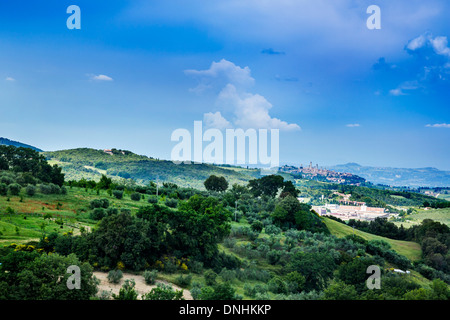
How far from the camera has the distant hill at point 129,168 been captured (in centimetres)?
6844

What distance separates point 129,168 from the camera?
7338 cm

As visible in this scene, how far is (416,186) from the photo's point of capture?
19275cm

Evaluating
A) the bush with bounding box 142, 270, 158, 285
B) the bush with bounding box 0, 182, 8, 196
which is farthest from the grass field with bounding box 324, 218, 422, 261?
the bush with bounding box 0, 182, 8, 196

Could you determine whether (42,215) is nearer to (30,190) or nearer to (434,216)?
(30,190)

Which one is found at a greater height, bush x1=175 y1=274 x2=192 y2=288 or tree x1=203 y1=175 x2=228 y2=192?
tree x1=203 y1=175 x2=228 y2=192

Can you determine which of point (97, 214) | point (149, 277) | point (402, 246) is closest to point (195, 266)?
point (149, 277)

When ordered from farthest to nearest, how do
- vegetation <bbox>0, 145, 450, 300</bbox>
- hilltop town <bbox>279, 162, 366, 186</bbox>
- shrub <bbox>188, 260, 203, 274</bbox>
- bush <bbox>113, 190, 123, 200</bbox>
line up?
hilltop town <bbox>279, 162, 366, 186</bbox> < bush <bbox>113, 190, 123, 200</bbox> < shrub <bbox>188, 260, 203, 274</bbox> < vegetation <bbox>0, 145, 450, 300</bbox>

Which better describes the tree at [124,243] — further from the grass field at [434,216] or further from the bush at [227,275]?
the grass field at [434,216]

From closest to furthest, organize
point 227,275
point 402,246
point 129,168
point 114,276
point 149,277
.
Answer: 1. point 114,276
2. point 149,277
3. point 227,275
4. point 402,246
5. point 129,168

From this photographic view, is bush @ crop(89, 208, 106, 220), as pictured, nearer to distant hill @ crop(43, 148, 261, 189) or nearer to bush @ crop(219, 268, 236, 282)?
bush @ crop(219, 268, 236, 282)

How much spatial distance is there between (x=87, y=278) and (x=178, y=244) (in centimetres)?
724

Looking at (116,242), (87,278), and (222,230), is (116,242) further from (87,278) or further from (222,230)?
(222,230)

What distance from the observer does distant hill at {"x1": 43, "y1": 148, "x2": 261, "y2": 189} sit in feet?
225

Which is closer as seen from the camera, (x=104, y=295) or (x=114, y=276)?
(x=104, y=295)
